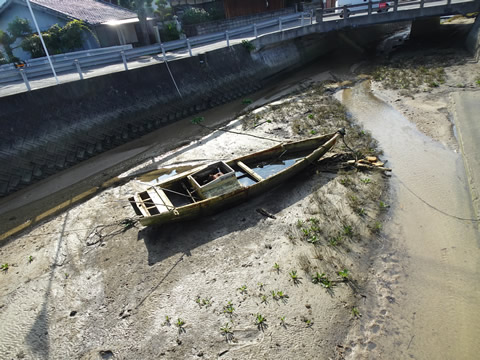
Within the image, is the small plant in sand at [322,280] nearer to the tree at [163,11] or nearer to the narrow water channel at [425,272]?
the narrow water channel at [425,272]

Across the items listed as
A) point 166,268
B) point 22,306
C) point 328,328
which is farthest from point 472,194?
point 22,306

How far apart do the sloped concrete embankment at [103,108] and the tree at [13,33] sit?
33.2 ft

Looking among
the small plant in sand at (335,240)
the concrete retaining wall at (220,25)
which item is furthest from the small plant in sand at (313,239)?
the concrete retaining wall at (220,25)

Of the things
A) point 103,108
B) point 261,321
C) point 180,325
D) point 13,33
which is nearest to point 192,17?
point 13,33

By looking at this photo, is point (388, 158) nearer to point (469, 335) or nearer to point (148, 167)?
point (469, 335)

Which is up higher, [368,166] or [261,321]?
[368,166]

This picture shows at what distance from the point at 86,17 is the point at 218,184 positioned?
22483 millimetres

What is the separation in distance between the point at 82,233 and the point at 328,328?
7.80m

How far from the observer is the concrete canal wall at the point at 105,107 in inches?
507

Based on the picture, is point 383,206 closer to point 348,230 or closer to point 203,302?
point 348,230

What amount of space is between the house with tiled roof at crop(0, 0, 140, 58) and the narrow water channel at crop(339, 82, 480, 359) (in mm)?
24244

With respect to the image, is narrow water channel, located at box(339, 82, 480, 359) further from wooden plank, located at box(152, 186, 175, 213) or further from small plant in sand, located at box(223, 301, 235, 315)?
wooden plank, located at box(152, 186, 175, 213)

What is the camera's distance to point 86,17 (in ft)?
77.0

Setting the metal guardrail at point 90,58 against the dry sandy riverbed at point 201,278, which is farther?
the metal guardrail at point 90,58
